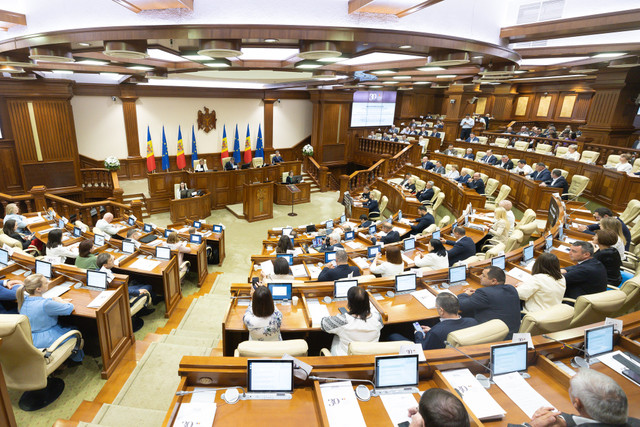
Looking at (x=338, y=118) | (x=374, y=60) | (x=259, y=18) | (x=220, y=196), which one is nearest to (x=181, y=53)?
(x=259, y=18)

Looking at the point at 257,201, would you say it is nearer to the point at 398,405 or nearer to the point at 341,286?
the point at 341,286

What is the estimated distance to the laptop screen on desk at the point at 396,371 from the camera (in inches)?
83.7

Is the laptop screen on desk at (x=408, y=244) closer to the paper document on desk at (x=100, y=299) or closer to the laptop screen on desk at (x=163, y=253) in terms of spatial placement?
the laptop screen on desk at (x=163, y=253)

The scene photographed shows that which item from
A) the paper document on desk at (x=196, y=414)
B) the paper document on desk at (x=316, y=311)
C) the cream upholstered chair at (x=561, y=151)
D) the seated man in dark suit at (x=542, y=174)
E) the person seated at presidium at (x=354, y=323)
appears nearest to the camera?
the paper document on desk at (x=196, y=414)

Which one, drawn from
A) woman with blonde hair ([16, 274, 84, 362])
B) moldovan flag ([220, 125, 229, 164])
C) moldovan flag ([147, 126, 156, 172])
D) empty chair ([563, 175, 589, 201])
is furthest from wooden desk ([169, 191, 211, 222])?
empty chair ([563, 175, 589, 201])

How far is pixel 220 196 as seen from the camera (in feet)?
36.7

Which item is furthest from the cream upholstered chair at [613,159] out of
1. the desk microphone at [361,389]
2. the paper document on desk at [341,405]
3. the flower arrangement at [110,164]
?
the flower arrangement at [110,164]

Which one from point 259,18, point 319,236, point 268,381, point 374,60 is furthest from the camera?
point 319,236

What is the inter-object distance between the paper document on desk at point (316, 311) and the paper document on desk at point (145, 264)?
269cm

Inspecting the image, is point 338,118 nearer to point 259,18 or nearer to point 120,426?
point 259,18

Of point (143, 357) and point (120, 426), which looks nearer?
point (120, 426)

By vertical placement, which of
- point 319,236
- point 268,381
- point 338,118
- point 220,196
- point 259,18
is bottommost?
point 220,196

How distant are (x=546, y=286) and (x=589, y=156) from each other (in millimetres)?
6711

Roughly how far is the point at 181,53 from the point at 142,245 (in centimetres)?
316
